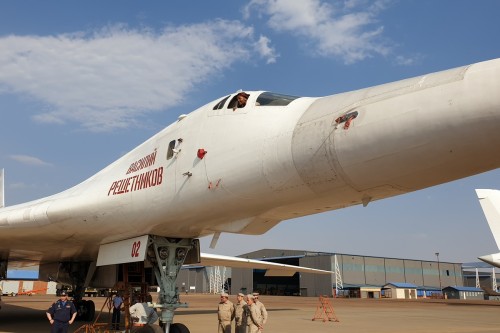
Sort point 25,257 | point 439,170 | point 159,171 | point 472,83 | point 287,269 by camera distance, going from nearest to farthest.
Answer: point 472,83
point 439,170
point 159,171
point 25,257
point 287,269

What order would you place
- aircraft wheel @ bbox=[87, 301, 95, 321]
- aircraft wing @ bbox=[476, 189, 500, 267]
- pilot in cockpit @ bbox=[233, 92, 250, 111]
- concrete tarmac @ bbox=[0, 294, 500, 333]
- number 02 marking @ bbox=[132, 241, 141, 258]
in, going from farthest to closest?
1. aircraft wing @ bbox=[476, 189, 500, 267]
2. aircraft wheel @ bbox=[87, 301, 95, 321]
3. concrete tarmac @ bbox=[0, 294, 500, 333]
4. number 02 marking @ bbox=[132, 241, 141, 258]
5. pilot in cockpit @ bbox=[233, 92, 250, 111]

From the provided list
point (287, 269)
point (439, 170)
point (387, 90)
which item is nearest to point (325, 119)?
point (387, 90)

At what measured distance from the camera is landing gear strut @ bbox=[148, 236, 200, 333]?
8.00 m

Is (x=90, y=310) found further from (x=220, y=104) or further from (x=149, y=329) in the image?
(x=220, y=104)

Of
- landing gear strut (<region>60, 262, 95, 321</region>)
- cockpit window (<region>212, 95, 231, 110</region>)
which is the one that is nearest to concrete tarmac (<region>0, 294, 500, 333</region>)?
landing gear strut (<region>60, 262, 95, 321</region>)

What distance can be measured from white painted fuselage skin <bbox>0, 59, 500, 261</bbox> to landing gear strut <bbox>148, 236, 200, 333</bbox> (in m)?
0.31

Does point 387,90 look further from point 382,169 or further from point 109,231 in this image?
point 109,231

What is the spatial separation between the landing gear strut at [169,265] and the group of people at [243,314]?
0.72m

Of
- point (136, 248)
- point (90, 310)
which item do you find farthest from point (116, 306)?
point (136, 248)

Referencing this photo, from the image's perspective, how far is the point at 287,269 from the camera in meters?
19.7

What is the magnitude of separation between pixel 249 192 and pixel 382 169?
1.90 m

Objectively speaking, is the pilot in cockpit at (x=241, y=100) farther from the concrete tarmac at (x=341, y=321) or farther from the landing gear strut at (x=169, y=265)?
the concrete tarmac at (x=341, y=321)

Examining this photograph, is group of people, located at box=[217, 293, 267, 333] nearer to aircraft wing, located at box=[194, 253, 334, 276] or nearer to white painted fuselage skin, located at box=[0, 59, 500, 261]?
white painted fuselage skin, located at box=[0, 59, 500, 261]

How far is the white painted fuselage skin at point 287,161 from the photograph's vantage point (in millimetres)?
4301
